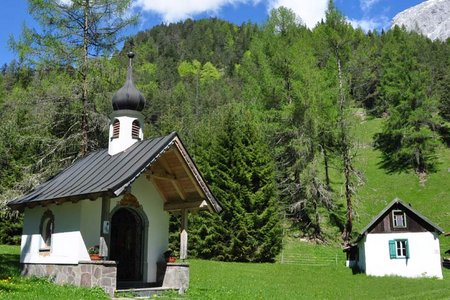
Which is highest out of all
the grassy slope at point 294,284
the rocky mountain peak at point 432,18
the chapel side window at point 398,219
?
the rocky mountain peak at point 432,18

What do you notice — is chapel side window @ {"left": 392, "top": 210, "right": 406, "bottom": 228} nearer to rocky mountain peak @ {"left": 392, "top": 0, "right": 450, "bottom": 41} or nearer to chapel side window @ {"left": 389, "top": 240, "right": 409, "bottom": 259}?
chapel side window @ {"left": 389, "top": 240, "right": 409, "bottom": 259}

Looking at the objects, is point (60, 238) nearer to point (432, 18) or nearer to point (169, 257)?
point (169, 257)

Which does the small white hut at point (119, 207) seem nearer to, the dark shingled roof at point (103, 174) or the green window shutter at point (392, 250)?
the dark shingled roof at point (103, 174)

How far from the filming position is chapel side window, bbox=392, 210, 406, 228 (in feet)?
91.6

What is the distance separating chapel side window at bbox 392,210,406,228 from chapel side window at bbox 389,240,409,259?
0.91m

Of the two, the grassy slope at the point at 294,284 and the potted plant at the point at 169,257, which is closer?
the grassy slope at the point at 294,284

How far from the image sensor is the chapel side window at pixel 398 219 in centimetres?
2791

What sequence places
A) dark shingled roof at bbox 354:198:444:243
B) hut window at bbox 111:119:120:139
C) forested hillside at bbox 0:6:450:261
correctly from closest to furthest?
hut window at bbox 111:119:120:139, forested hillside at bbox 0:6:450:261, dark shingled roof at bbox 354:198:444:243

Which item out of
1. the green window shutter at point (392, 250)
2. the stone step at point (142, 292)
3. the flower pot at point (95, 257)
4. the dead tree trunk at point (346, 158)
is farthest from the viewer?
the dead tree trunk at point (346, 158)

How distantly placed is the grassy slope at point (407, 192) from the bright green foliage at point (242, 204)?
1018cm

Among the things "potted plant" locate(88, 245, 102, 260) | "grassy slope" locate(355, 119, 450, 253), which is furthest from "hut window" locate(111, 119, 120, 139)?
"grassy slope" locate(355, 119, 450, 253)

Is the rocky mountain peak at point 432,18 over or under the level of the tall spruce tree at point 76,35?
over

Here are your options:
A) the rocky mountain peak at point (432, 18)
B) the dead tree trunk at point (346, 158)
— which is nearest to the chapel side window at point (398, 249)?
the dead tree trunk at point (346, 158)

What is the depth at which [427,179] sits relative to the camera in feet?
153
